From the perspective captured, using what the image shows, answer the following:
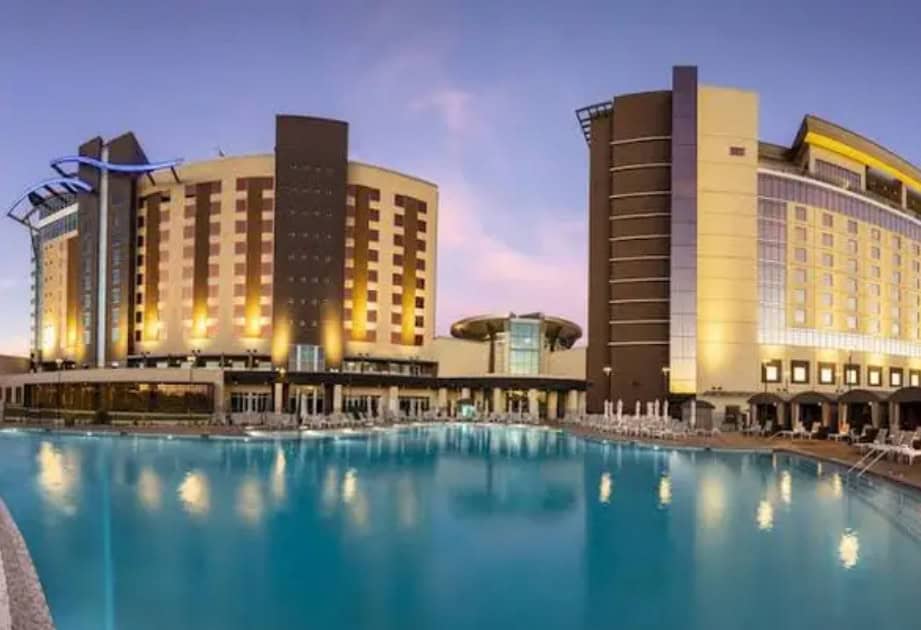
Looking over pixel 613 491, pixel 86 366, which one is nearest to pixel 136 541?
pixel 613 491

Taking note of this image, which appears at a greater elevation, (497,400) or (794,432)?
(794,432)

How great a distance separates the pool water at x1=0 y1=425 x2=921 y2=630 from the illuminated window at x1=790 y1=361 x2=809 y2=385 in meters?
33.1

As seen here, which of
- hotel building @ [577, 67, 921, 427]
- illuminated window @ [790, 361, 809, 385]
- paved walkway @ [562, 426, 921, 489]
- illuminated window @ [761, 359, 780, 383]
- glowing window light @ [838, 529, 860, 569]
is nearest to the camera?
glowing window light @ [838, 529, 860, 569]

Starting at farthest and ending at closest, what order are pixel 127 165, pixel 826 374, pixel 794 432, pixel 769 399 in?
pixel 127 165 < pixel 826 374 < pixel 769 399 < pixel 794 432

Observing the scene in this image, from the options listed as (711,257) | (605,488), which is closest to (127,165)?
(711,257)

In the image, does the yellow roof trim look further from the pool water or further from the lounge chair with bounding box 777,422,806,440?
the pool water

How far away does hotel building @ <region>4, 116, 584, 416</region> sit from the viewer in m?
57.0

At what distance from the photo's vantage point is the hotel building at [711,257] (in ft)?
167

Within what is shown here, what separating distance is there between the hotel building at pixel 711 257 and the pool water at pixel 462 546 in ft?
93.2

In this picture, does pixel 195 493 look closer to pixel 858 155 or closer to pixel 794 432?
pixel 794 432

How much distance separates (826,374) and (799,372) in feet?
10.4

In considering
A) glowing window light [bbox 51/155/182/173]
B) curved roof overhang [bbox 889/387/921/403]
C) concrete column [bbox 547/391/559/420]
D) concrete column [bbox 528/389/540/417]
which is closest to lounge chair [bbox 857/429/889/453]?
curved roof overhang [bbox 889/387/921/403]

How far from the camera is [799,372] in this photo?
53.8 metres

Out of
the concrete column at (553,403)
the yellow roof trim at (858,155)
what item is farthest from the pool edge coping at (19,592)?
the yellow roof trim at (858,155)
